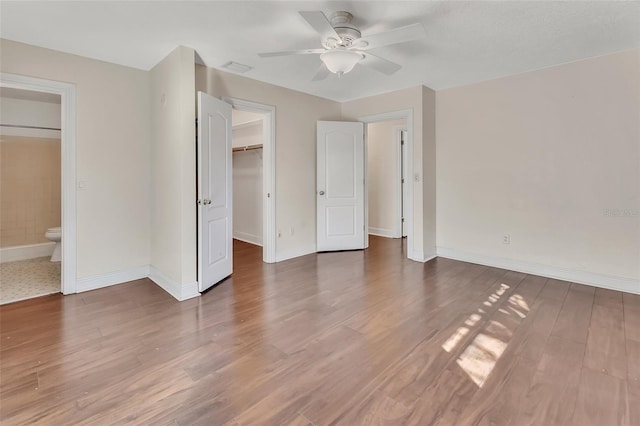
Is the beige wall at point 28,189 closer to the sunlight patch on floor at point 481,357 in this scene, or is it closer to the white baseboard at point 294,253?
the white baseboard at point 294,253

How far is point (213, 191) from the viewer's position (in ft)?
11.2

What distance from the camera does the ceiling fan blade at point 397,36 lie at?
2.17m

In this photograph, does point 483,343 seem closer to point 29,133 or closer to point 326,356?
point 326,356

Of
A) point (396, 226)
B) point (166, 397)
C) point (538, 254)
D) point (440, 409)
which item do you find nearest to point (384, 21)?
point (440, 409)

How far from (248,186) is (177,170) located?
2.75 metres

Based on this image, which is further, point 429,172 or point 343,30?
point 429,172

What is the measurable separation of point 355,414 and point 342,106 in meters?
4.67

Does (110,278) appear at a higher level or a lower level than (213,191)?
lower

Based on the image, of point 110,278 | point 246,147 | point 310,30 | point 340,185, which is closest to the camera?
point 310,30

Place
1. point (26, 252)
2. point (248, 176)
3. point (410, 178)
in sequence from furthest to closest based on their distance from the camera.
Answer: point (248, 176) → point (26, 252) → point (410, 178)

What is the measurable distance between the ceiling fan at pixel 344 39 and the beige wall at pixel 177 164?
0.98 meters

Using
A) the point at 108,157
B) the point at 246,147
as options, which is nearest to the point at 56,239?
the point at 108,157

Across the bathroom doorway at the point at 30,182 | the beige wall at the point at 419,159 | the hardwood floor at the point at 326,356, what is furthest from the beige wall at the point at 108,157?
the beige wall at the point at 419,159

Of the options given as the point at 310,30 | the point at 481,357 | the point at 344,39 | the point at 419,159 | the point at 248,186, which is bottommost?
the point at 481,357
